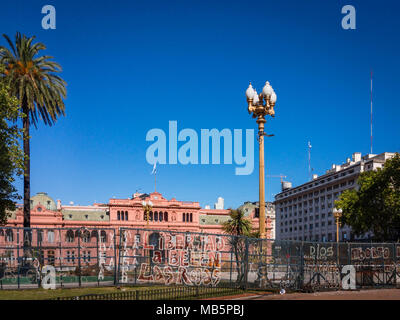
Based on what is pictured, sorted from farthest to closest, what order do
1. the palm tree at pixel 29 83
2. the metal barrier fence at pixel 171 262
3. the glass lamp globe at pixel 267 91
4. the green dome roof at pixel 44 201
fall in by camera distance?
the green dome roof at pixel 44 201 → the palm tree at pixel 29 83 → the glass lamp globe at pixel 267 91 → the metal barrier fence at pixel 171 262

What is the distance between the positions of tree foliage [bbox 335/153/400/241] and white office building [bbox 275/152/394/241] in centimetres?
2930

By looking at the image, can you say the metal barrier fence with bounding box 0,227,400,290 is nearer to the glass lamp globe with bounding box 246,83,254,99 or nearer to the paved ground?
the paved ground

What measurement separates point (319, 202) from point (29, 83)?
83.9 metres

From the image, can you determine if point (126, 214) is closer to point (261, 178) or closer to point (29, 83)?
point (29, 83)

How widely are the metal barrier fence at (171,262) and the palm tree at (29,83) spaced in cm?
1341

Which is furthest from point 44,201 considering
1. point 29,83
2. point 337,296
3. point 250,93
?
point 337,296

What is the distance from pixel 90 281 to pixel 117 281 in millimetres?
2105

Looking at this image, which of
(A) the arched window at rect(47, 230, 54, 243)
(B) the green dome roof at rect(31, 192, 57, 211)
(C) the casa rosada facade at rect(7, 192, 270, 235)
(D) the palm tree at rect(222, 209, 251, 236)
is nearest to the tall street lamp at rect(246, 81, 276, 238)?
(A) the arched window at rect(47, 230, 54, 243)

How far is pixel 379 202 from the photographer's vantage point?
5528 centimetres

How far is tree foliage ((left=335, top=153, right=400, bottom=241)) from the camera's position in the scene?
51.5 m

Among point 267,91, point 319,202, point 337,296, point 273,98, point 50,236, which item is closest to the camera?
point 337,296

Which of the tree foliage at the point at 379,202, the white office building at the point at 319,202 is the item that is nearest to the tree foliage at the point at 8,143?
the tree foliage at the point at 379,202

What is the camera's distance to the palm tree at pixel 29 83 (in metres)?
35.7

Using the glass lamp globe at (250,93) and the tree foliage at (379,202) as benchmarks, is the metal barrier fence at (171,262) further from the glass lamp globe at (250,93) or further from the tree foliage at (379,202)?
the tree foliage at (379,202)
